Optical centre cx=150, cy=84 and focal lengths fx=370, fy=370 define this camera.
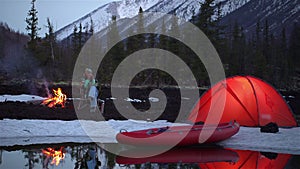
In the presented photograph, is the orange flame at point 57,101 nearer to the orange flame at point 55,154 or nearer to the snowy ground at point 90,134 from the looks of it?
the snowy ground at point 90,134

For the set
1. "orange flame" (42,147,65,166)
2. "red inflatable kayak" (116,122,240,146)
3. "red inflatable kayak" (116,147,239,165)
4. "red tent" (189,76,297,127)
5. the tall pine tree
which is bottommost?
"red inflatable kayak" (116,147,239,165)

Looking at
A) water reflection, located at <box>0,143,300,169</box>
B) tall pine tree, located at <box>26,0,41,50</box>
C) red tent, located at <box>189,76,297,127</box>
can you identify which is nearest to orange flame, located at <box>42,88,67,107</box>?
water reflection, located at <box>0,143,300,169</box>

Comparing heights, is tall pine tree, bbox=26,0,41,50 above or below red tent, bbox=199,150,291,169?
above

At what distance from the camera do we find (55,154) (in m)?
11.4

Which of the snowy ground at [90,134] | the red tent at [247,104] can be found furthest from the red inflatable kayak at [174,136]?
the red tent at [247,104]

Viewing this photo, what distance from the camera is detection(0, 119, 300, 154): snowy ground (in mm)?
12977

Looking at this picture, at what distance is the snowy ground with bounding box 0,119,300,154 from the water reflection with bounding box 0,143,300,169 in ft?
2.46

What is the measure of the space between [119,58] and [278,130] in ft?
117

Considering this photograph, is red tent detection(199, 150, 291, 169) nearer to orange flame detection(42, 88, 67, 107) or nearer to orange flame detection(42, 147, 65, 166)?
orange flame detection(42, 147, 65, 166)

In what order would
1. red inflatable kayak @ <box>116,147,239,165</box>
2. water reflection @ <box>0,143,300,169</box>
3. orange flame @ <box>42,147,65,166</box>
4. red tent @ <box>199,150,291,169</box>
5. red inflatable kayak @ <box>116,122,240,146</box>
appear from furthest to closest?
red inflatable kayak @ <box>116,122,240,146</box>
red inflatable kayak @ <box>116,147,239,165</box>
orange flame @ <box>42,147,65,166</box>
red tent @ <box>199,150,291,169</box>
water reflection @ <box>0,143,300,169</box>

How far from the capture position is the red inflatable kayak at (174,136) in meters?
12.3

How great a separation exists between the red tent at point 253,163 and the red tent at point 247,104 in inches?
143

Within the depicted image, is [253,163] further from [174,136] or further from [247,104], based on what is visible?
[247,104]

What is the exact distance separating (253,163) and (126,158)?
3.73m
